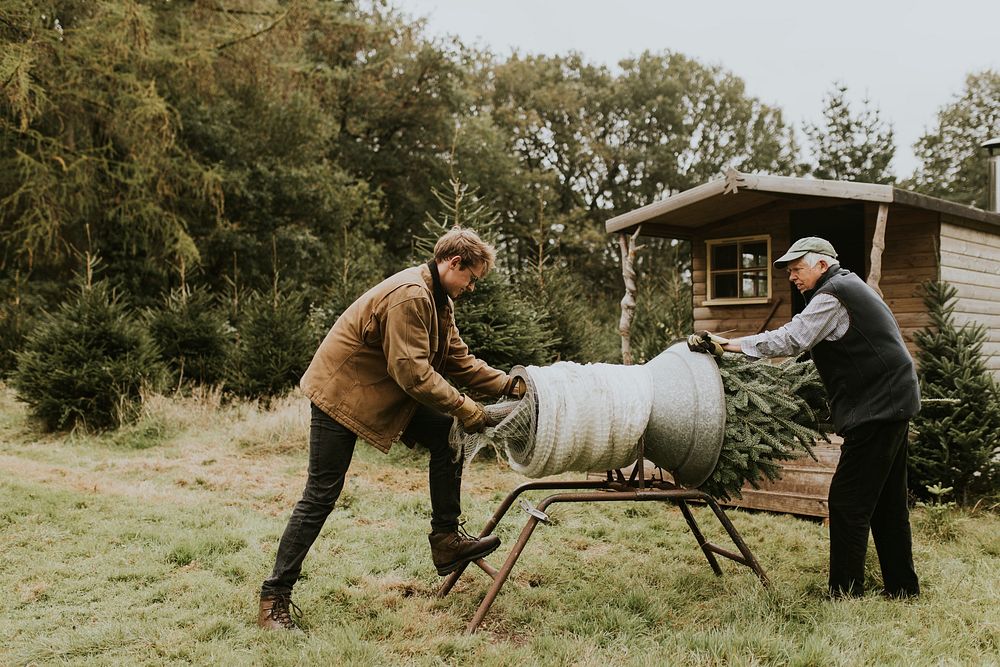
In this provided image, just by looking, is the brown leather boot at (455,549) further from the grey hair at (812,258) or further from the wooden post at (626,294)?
the wooden post at (626,294)

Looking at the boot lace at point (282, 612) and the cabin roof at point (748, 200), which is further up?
the cabin roof at point (748, 200)

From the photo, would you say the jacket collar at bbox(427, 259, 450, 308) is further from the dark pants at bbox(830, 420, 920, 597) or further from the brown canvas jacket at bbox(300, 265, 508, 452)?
the dark pants at bbox(830, 420, 920, 597)

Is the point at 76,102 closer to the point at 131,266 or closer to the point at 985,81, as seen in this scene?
the point at 131,266

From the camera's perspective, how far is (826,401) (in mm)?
4219

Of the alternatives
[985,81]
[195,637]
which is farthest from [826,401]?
[985,81]

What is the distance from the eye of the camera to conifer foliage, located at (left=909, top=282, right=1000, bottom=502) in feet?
20.7

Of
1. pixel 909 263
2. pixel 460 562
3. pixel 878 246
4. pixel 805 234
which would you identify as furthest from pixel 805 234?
pixel 460 562

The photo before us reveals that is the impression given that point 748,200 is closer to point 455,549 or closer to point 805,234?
point 805,234

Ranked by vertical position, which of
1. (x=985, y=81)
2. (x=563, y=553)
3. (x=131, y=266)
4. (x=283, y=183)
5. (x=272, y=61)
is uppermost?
(x=985, y=81)

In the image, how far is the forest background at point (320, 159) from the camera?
488 inches

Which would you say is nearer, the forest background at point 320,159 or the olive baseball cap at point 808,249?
the olive baseball cap at point 808,249

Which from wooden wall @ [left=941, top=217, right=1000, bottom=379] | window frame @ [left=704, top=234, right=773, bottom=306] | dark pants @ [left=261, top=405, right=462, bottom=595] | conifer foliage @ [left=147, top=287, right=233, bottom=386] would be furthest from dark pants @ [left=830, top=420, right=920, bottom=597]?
conifer foliage @ [left=147, top=287, right=233, bottom=386]

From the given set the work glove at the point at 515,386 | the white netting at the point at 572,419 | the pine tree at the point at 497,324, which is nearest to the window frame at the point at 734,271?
the pine tree at the point at 497,324

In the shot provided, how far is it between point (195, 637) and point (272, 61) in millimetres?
15419
